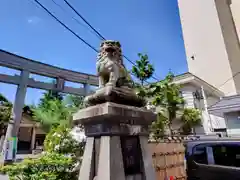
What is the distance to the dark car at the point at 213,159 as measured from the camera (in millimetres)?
4156

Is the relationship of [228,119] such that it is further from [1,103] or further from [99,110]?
[1,103]

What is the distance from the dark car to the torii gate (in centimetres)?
1189

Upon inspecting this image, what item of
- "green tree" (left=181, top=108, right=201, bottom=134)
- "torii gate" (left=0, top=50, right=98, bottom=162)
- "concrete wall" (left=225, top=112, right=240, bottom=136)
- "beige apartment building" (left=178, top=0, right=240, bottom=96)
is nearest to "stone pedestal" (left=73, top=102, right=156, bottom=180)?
"concrete wall" (left=225, top=112, right=240, bottom=136)

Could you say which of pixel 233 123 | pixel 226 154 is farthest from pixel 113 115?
pixel 233 123

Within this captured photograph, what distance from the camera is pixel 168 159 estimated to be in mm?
5152

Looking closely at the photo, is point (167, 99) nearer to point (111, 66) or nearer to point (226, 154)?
point (226, 154)

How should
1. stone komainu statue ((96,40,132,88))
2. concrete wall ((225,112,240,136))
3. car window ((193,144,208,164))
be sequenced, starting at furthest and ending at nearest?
concrete wall ((225,112,240,136)) < car window ((193,144,208,164)) < stone komainu statue ((96,40,132,88))

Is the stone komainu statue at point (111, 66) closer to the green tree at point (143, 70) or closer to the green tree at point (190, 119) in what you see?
the green tree at point (143, 70)

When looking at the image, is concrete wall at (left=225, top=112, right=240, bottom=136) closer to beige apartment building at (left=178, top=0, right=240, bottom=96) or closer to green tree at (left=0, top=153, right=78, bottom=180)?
green tree at (left=0, top=153, right=78, bottom=180)

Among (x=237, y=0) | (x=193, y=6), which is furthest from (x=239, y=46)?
(x=193, y=6)

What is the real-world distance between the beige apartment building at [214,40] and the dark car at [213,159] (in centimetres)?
1258

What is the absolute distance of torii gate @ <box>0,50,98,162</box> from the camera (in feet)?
39.6

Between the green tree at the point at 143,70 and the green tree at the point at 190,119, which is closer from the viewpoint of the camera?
the green tree at the point at 143,70

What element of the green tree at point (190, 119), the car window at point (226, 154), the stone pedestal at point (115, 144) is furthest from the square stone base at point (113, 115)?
the green tree at point (190, 119)
